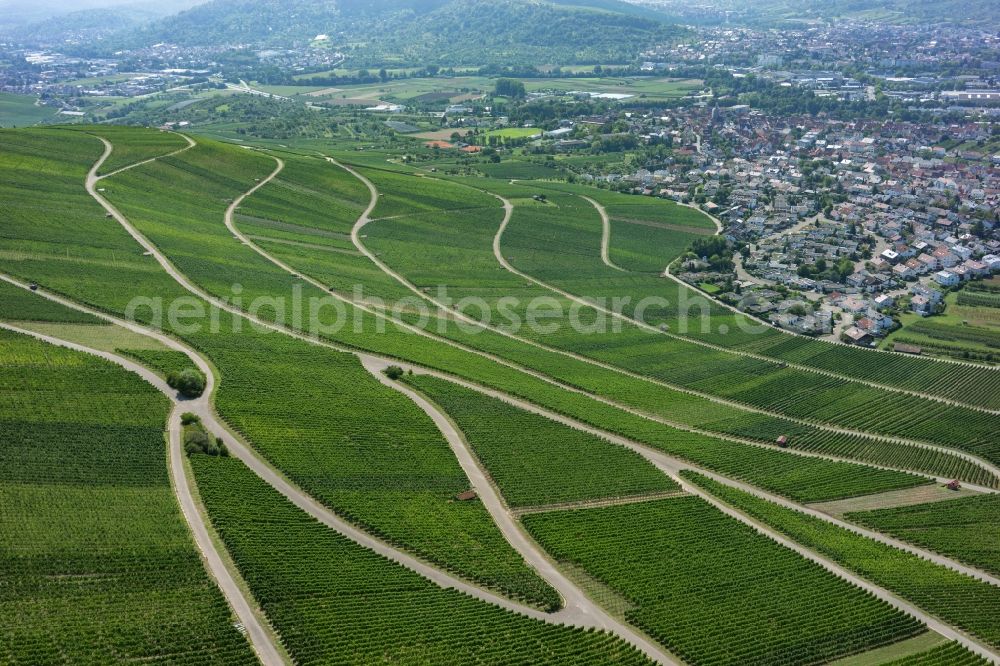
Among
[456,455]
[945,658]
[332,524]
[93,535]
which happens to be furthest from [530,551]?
[93,535]

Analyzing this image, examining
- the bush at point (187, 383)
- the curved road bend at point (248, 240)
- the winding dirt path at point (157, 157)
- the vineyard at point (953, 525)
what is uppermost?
the winding dirt path at point (157, 157)

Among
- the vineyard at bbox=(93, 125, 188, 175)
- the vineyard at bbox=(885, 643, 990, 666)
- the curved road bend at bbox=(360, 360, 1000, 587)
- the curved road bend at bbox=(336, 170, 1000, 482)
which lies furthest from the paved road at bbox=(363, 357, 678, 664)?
the vineyard at bbox=(93, 125, 188, 175)

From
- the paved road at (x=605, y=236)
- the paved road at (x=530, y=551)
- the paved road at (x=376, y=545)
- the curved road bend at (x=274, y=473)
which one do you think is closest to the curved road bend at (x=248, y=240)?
the curved road bend at (x=274, y=473)

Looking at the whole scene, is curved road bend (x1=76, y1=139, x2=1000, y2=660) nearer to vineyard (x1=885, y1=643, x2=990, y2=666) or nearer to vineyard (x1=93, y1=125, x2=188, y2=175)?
vineyard (x1=885, y1=643, x2=990, y2=666)

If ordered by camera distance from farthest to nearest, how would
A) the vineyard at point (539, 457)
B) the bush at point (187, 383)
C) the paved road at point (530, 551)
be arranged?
the bush at point (187, 383) → the vineyard at point (539, 457) → the paved road at point (530, 551)

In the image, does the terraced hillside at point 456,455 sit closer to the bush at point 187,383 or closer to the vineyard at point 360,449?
the vineyard at point 360,449

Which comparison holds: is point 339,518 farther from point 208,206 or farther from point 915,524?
point 208,206

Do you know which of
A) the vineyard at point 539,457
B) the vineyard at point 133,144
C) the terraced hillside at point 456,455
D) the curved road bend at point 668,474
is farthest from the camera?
the vineyard at point 133,144

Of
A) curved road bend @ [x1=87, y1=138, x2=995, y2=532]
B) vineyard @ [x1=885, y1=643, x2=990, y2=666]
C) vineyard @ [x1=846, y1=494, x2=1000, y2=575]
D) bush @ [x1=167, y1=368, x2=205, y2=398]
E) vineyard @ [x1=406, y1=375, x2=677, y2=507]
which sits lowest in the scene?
vineyard @ [x1=885, y1=643, x2=990, y2=666]
